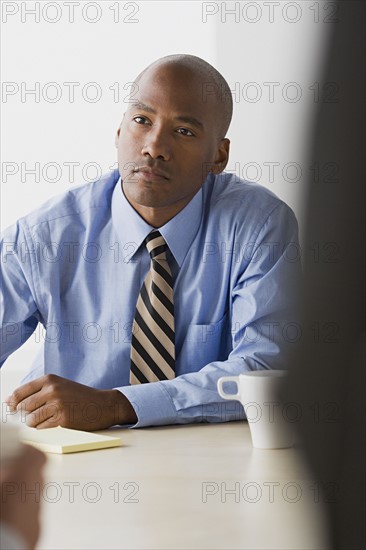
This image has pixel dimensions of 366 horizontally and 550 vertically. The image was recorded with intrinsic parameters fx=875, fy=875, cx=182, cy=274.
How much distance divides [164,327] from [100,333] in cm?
16

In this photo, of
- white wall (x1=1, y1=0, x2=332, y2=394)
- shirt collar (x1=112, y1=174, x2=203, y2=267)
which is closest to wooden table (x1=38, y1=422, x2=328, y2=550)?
shirt collar (x1=112, y1=174, x2=203, y2=267)

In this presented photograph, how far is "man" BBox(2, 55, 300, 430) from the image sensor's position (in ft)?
6.21

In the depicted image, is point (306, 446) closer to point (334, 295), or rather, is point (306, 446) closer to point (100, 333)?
point (334, 295)

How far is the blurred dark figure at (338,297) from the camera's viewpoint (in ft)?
1.25

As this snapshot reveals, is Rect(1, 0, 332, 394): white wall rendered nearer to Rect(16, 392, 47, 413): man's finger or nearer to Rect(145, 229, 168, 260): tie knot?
Rect(145, 229, 168, 260): tie knot

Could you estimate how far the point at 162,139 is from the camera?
1984 millimetres

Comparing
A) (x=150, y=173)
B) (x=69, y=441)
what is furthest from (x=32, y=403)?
(x=150, y=173)

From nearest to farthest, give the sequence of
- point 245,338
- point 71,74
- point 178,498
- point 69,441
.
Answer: point 178,498 → point 69,441 → point 245,338 → point 71,74

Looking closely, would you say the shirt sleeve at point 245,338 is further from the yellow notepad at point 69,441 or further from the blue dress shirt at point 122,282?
the yellow notepad at point 69,441

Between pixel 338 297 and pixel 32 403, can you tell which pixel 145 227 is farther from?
pixel 338 297

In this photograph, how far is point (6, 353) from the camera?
77.3 inches

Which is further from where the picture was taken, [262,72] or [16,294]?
[262,72]

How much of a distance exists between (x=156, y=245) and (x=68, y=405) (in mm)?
529

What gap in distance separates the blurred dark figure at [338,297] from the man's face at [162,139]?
62.3 inches
